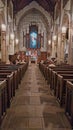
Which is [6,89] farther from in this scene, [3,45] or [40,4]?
[40,4]

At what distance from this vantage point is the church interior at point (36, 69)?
3.63m

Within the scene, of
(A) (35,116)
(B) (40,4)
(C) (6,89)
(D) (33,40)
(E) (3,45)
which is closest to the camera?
(A) (35,116)

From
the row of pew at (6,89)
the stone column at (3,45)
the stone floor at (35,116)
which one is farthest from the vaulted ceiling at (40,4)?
the stone floor at (35,116)

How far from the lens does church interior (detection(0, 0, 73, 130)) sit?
3.63 meters

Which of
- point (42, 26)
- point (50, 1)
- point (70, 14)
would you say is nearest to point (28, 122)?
point (70, 14)

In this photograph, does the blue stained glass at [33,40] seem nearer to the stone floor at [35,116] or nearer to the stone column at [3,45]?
the stone column at [3,45]

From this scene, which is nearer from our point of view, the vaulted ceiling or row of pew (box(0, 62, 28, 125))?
row of pew (box(0, 62, 28, 125))

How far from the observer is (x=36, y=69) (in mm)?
17328

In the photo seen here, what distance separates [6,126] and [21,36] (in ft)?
83.4

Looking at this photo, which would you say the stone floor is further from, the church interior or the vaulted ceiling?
the vaulted ceiling

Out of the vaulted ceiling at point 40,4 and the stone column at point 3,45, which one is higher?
the vaulted ceiling at point 40,4

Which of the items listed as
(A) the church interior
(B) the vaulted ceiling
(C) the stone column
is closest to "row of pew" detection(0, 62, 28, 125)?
(A) the church interior

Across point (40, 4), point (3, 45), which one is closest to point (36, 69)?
point (3, 45)

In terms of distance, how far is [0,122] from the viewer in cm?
328
